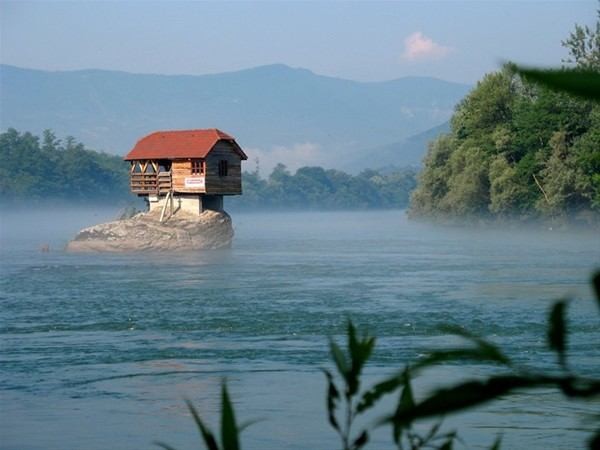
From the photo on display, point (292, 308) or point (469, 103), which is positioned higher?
point (469, 103)

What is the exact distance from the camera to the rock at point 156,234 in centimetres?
4956

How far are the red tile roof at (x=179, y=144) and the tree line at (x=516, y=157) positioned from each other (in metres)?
17.2

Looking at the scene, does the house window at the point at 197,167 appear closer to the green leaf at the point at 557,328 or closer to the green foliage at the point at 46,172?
the green leaf at the point at 557,328

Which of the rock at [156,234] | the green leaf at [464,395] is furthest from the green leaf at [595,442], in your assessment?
the rock at [156,234]

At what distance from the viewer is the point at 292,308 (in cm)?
2636

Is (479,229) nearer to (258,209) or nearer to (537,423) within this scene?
(537,423)

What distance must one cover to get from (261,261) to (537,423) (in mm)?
30983

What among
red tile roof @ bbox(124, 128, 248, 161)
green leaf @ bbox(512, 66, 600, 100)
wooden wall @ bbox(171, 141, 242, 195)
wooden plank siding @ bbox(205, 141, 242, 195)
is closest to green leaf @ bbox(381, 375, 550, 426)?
green leaf @ bbox(512, 66, 600, 100)

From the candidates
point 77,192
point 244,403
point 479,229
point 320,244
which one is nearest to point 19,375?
point 244,403

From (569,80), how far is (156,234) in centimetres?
4880

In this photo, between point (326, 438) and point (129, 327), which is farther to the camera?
point (129, 327)

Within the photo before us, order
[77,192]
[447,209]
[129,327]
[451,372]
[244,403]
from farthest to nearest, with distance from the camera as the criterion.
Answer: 1. [77,192]
2. [447,209]
3. [129,327]
4. [451,372]
5. [244,403]

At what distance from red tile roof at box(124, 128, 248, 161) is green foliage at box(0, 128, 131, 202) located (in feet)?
319

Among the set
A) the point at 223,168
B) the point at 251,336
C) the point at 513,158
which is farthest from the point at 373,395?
the point at 513,158
